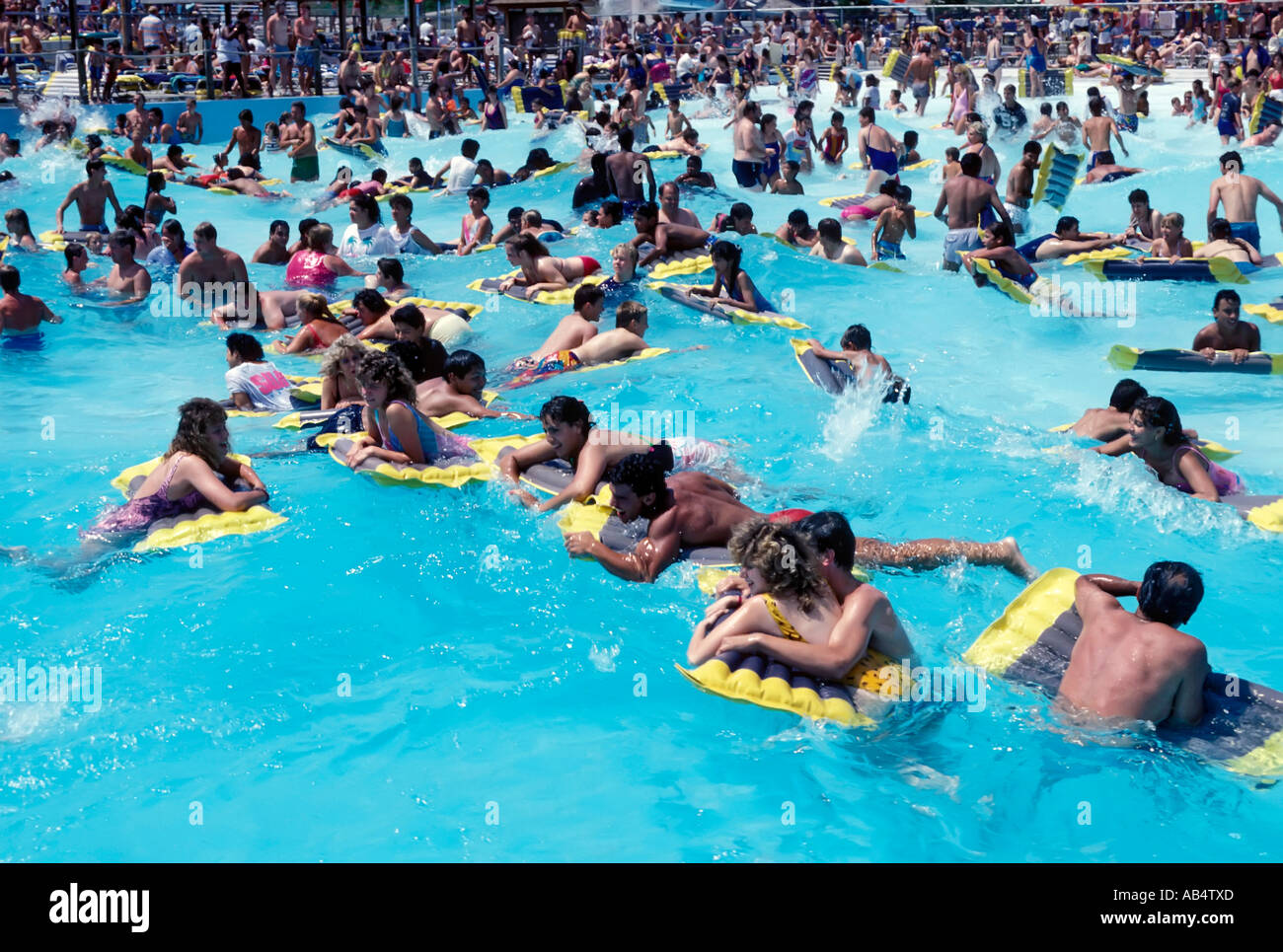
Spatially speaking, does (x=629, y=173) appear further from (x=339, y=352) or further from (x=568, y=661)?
(x=568, y=661)

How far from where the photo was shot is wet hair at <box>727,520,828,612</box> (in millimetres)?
4633

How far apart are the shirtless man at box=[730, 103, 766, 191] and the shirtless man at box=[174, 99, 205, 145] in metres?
9.25

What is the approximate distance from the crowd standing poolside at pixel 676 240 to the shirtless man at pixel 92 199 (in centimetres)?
3

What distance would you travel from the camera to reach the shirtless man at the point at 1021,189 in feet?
43.1

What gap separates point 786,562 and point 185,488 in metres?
3.20

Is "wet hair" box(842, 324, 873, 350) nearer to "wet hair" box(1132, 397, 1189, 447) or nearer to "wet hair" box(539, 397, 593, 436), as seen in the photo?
"wet hair" box(1132, 397, 1189, 447)

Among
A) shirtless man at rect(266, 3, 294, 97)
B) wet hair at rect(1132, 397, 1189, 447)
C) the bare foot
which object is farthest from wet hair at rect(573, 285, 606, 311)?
shirtless man at rect(266, 3, 294, 97)

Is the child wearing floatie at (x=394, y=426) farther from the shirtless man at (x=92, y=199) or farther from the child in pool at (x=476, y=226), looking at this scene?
the shirtless man at (x=92, y=199)

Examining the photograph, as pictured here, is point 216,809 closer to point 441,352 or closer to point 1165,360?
point 441,352

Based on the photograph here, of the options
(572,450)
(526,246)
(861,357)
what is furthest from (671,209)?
(572,450)

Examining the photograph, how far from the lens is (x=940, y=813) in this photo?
4.25m

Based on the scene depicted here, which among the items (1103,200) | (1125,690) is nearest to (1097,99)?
(1103,200)

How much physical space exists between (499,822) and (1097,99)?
Answer: 1498 cm

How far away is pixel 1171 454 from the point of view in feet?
21.1
